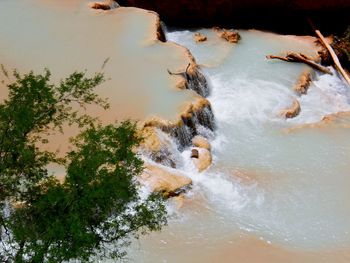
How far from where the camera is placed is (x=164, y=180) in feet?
31.6

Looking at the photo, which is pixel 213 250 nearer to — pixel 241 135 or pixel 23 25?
pixel 241 135

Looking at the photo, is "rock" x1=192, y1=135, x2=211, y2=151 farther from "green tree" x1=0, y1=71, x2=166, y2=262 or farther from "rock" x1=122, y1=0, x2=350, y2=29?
"rock" x1=122, y1=0, x2=350, y2=29

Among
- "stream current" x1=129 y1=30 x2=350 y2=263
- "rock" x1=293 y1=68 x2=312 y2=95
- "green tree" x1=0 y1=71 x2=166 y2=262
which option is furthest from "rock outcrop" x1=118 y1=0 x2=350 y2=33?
"green tree" x1=0 y1=71 x2=166 y2=262

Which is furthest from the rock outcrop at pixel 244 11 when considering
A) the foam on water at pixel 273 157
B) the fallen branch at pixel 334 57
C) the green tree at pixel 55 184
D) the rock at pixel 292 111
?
the green tree at pixel 55 184

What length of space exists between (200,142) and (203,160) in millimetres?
638

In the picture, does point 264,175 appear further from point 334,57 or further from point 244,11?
point 244,11

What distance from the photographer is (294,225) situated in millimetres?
9312

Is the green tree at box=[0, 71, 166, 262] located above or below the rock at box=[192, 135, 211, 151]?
above

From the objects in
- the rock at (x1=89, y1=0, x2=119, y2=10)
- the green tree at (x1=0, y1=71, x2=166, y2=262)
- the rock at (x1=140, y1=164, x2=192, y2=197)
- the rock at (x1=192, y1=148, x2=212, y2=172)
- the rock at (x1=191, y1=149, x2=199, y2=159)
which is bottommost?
the rock at (x1=192, y1=148, x2=212, y2=172)

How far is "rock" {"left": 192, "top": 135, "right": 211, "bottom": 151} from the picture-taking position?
11.1 meters

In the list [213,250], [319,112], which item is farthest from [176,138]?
[319,112]

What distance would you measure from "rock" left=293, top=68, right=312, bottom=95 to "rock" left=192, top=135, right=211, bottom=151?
3467mm

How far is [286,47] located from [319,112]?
10.8 feet

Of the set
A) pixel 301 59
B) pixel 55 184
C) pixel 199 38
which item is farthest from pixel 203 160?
pixel 199 38
